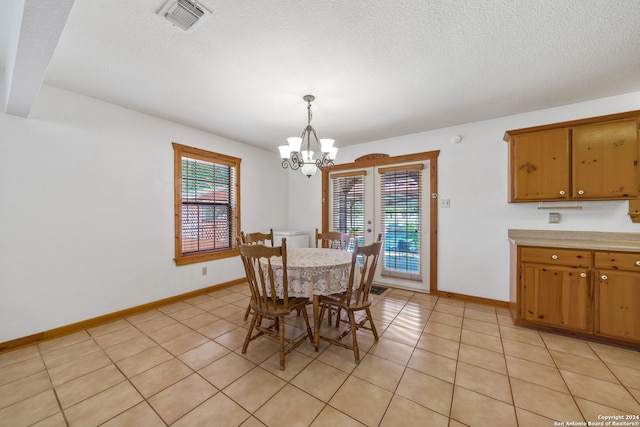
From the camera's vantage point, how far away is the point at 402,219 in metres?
3.85

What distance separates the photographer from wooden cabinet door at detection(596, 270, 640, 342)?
6.83 ft

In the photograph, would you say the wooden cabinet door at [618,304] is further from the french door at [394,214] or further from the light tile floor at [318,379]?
the french door at [394,214]

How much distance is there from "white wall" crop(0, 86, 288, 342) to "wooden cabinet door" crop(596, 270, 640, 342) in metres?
4.65

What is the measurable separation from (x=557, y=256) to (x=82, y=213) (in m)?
4.92

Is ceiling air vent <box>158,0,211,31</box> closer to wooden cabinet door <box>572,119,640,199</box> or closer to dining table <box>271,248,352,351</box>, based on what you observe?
dining table <box>271,248,352,351</box>

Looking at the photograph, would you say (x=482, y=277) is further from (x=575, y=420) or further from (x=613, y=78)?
(x=613, y=78)

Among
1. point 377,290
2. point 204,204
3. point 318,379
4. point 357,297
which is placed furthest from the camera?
point 377,290

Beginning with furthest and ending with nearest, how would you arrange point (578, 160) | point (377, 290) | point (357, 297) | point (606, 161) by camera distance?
point (377, 290), point (578, 160), point (606, 161), point (357, 297)

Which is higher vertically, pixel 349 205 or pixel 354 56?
pixel 354 56

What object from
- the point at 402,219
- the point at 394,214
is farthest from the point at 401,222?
the point at 394,214

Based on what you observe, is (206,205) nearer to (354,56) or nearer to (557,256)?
(354,56)

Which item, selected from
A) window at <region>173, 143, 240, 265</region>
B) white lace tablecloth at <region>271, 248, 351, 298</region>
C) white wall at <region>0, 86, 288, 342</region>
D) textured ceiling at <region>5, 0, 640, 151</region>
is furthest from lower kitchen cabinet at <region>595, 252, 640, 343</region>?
white wall at <region>0, 86, 288, 342</region>

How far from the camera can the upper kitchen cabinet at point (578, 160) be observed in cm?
233

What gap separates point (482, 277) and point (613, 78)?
2.43 meters
